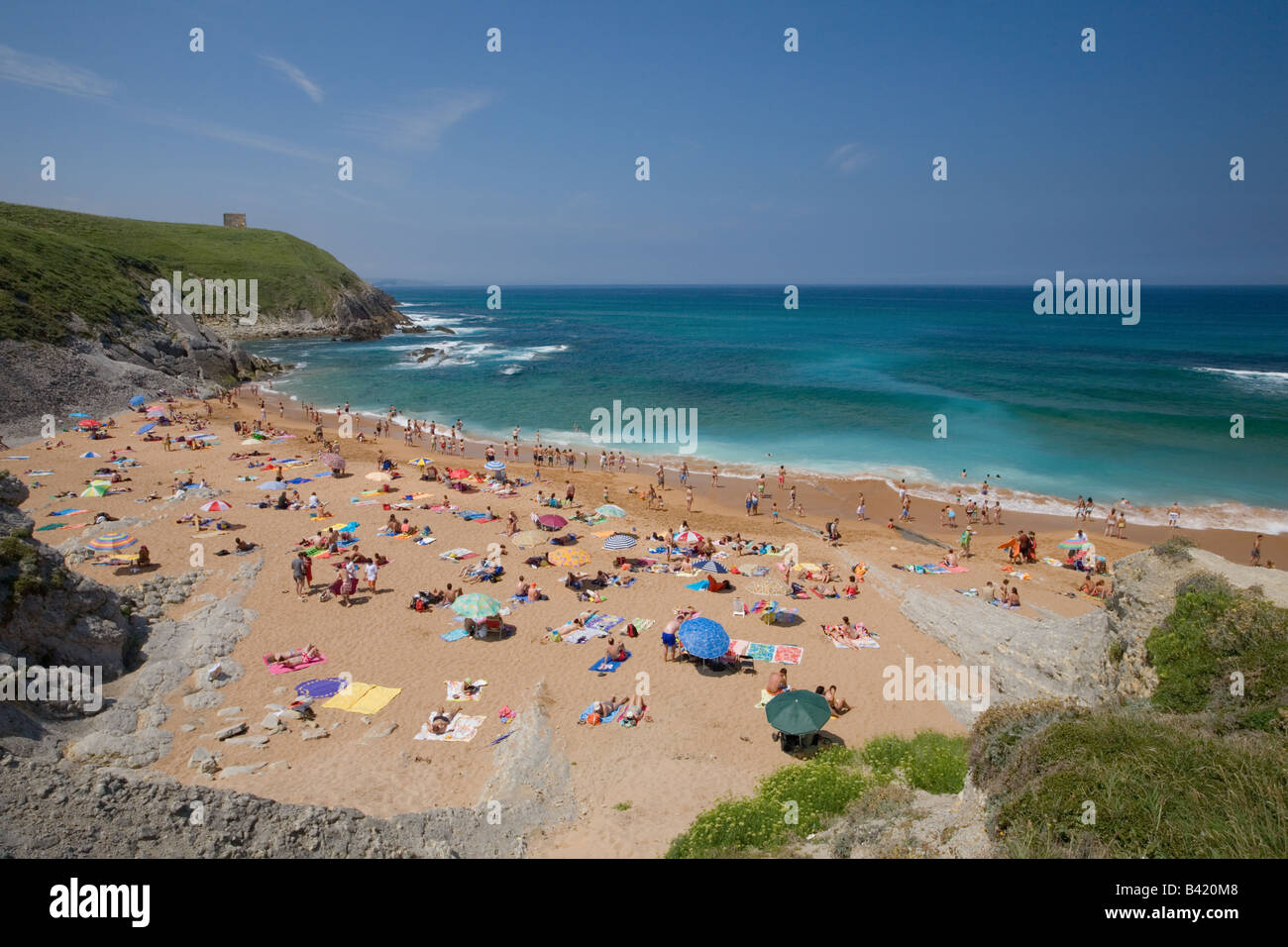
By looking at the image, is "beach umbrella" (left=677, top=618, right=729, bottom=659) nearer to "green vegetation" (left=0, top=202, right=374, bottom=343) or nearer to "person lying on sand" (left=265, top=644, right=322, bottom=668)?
"person lying on sand" (left=265, top=644, right=322, bottom=668)

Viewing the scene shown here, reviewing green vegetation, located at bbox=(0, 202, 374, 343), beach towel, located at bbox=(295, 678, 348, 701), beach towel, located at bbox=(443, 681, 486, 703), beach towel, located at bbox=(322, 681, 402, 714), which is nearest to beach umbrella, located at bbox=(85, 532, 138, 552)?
beach towel, located at bbox=(295, 678, 348, 701)

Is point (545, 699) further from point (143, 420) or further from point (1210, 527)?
point (143, 420)

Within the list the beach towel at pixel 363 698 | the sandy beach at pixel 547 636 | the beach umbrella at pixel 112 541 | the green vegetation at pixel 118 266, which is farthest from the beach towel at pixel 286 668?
the green vegetation at pixel 118 266

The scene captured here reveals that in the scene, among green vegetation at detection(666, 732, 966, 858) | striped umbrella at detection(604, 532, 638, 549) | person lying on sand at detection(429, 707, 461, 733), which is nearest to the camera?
green vegetation at detection(666, 732, 966, 858)

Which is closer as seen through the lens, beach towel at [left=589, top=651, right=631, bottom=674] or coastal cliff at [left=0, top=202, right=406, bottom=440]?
beach towel at [left=589, top=651, right=631, bottom=674]

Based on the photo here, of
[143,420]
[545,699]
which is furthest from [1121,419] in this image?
[143,420]

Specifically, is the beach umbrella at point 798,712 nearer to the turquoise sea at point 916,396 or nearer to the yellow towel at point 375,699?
the yellow towel at point 375,699

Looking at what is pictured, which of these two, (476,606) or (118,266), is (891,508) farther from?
(118,266)
